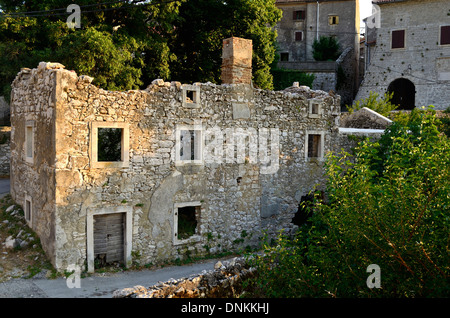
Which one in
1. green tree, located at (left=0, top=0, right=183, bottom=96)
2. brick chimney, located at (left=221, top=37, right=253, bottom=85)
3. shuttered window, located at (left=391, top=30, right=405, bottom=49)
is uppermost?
shuttered window, located at (left=391, top=30, right=405, bottom=49)

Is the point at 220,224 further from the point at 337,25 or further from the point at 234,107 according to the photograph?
the point at 337,25

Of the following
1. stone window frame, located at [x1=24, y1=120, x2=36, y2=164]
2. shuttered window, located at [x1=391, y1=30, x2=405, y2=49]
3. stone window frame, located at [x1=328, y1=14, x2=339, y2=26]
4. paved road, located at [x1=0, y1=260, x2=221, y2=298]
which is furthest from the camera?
stone window frame, located at [x1=328, y1=14, x2=339, y2=26]

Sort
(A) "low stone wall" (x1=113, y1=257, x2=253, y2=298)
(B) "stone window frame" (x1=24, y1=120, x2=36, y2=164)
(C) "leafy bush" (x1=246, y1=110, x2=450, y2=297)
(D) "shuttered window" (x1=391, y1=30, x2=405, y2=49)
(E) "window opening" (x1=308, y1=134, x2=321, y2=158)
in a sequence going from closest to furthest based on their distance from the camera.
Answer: (C) "leafy bush" (x1=246, y1=110, x2=450, y2=297)
(A) "low stone wall" (x1=113, y1=257, x2=253, y2=298)
(B) "stone window frame" (x1=24, y1=120, x2=36, y2=164)
(E) "window opening" (x1=308, y1=134, x2=321, y2=158)
(D) "shuttered window" (x1=391, y1=30, x2=405, y2=49)

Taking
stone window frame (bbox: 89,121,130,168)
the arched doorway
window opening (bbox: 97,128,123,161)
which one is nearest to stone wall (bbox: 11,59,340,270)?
stone window frame (bbox: 89,121,130,168)

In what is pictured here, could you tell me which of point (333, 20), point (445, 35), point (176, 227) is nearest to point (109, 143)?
point (176, 227)

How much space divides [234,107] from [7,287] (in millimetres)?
8360

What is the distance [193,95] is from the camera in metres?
14.0

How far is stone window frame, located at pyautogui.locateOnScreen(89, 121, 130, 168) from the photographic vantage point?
1216 centimetres

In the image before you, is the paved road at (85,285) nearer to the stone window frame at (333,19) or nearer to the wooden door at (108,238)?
the wooden door at (108,238)

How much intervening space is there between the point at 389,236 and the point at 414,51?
3150 cm

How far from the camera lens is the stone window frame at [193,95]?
13.7 m

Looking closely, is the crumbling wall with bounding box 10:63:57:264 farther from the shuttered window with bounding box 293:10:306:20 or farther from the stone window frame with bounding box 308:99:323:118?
the shuttered window with bounding box 293:10:306:20

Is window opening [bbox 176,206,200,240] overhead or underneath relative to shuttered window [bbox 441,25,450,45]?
underneath

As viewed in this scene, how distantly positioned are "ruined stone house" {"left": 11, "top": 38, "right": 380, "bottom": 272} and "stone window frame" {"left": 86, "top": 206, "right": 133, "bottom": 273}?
3cm
